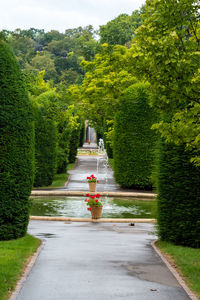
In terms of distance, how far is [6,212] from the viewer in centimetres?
1038

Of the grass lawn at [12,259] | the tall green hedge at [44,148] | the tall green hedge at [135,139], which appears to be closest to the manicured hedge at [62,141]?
the tall green hedge at [44,148]

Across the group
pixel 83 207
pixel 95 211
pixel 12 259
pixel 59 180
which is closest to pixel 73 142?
pixel 59 180

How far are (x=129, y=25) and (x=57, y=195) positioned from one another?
59.2m

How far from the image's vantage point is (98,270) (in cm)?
825

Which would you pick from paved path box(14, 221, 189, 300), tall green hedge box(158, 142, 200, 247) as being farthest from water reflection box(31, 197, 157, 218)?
tall green hedge box(158, 142, 200, 247)

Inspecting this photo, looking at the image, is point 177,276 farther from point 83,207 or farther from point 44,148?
point 44,148

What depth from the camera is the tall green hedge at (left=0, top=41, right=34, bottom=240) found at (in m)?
10.3

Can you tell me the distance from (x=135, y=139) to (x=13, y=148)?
52.6 feet

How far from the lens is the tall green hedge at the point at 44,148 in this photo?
2592 centimetres

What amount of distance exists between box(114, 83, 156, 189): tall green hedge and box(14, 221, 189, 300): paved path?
12.9 m

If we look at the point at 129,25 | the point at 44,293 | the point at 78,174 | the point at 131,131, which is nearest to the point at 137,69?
the point at 44,293

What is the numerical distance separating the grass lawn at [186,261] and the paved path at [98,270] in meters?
0.27

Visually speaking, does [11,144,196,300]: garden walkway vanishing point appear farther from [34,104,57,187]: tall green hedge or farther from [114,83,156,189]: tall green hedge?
[34,104,57,187]: tall green hedge

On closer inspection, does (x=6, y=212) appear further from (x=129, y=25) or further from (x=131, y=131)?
(x=129, y=25)
